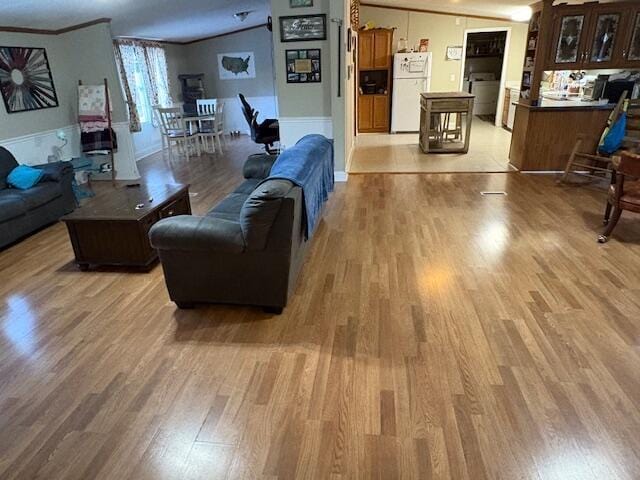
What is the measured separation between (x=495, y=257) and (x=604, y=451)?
1.75 meters

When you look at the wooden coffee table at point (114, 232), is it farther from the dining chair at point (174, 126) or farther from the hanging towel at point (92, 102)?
the dining chair at point (174, 126)

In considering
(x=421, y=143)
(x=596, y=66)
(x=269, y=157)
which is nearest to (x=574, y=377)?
(x=269, y=157)

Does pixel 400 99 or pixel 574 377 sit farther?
pixel 400 99

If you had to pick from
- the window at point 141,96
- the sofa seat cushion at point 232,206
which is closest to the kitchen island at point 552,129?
the sofa seat cushion at point 232,206

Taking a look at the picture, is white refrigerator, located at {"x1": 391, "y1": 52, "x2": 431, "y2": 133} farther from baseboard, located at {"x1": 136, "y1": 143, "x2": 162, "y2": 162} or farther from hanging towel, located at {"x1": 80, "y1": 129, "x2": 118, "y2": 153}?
hanging towel, located at {"x1": 80, "y1": 129, "x2": 118, "y2": 153}

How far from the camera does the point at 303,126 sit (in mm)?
5285

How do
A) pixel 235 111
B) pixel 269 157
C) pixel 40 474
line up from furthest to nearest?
1. pixel 235 111
2. pixel 269 157
3. pixel 40 474

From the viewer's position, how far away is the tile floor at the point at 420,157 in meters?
5.80

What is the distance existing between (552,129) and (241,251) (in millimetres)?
4610

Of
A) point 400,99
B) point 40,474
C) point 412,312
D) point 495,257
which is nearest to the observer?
point 40,474

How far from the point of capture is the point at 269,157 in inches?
155

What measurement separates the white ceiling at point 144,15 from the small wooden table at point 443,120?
319 centimetres

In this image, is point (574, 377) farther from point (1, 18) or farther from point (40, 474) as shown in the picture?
point (1, 18)

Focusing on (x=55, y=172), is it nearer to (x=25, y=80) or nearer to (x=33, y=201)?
(x=33, y=201)
